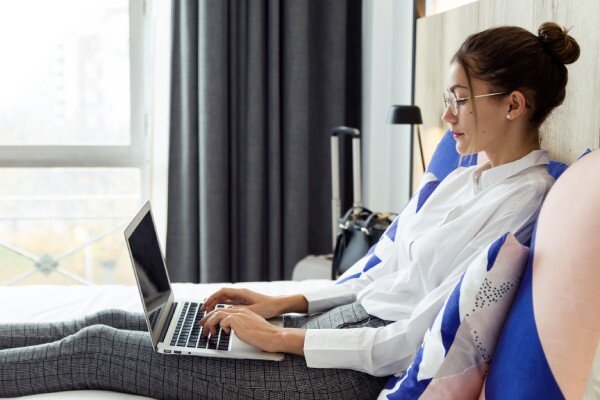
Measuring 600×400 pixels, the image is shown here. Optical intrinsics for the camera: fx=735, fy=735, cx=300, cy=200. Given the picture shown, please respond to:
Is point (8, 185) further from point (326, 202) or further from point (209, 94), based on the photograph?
point (326, 202)

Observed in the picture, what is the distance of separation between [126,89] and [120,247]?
0.79m

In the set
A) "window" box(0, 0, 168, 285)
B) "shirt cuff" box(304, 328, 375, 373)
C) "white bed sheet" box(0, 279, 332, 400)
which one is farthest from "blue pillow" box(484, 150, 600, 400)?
"window" box(0, 0, 168, 285)

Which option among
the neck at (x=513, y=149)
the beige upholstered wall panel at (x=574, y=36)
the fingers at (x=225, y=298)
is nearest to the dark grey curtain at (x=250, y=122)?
the beige upholstered wall panel at (x=574, y=36)

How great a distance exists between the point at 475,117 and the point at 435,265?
Answer: 0.31 meters

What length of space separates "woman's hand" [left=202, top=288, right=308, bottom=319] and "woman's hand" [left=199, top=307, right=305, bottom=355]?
0.59 feet

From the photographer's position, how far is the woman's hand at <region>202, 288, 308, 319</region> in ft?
5.43

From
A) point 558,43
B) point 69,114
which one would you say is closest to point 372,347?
point 558,43

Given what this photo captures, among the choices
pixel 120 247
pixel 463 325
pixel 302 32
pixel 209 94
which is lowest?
pixel 120 247

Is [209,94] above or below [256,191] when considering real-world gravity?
above

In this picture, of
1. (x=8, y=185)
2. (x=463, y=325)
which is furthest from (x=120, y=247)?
(x=463, y=325)

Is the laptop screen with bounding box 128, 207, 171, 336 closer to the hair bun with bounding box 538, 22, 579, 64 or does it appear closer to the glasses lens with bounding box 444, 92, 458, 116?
the glasses lens with bounding box 444, 92, 458, 116

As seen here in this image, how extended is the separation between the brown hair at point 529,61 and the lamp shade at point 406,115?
3.58ft

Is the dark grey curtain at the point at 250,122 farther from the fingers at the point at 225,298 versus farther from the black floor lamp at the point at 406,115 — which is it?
the fingers at the point at 225,298

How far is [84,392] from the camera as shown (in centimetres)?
138
